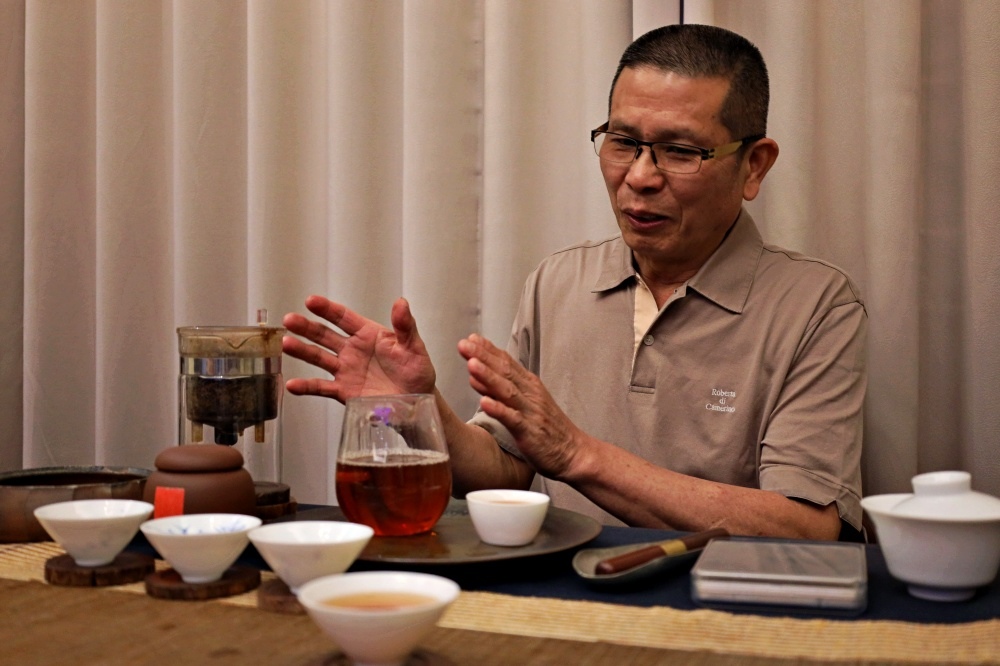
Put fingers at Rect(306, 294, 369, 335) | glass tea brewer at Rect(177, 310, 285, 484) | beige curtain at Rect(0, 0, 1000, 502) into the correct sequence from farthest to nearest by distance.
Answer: beige curtain at Rect(0, 0, 1000, 502)
fingers at Rect(306, 294, 369, 335)
glass tea brewer at Rect(177, 310, 285, 484)

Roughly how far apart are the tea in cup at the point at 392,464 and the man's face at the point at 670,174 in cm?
73

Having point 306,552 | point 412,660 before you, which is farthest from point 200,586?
point 412,660

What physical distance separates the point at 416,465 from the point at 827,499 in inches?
28.8

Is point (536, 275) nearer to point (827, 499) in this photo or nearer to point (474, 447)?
point (474, 447)

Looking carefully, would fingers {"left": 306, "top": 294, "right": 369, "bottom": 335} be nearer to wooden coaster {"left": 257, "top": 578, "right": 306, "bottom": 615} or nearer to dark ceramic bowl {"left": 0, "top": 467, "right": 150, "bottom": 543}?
dark ceramic bowl {"left": 0, "top": 467, "right": 150, "bottom": 543}

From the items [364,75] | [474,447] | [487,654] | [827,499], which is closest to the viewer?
[487,654]

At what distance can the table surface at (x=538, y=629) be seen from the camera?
809mm

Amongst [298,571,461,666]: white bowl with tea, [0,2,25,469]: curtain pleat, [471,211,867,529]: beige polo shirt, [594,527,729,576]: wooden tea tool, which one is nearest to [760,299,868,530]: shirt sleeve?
[471,211,867,529]: beige polo shirt

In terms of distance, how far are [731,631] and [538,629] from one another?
16 centimetres

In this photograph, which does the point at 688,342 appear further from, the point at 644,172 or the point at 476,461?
the point at 476,461

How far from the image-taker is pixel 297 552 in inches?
35.1

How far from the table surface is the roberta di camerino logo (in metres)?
0.71

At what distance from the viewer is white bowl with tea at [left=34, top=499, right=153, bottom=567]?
101cm

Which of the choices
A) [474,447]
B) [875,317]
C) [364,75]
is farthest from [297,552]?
[364,75]
